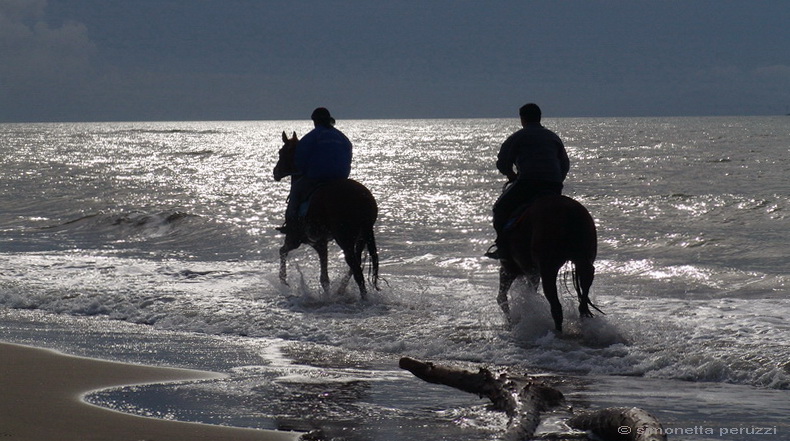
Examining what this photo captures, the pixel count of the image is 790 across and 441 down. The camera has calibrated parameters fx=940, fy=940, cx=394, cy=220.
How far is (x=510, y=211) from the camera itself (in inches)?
373

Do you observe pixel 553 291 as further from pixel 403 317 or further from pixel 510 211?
pixel 403 317

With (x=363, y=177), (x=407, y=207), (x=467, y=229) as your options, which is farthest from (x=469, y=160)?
(x=467, y=229)

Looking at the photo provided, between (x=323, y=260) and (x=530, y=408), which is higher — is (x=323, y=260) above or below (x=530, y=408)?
above

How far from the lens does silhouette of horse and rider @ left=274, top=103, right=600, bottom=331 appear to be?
8.55m

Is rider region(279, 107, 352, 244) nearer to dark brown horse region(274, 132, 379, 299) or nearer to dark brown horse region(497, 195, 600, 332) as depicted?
dark brown horse region(274, 132, 379, 299)

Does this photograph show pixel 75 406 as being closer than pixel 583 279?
Yes

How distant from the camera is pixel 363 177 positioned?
46375 millimetres

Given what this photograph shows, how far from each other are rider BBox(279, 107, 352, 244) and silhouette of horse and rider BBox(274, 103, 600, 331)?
0.5 inches

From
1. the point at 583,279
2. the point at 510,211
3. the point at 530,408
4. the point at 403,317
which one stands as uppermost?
the point at 510,211

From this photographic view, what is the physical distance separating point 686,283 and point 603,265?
205 centimetres

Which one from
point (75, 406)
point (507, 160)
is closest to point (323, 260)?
point (507, 160)

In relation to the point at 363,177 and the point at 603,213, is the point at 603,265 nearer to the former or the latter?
the point at 603,213

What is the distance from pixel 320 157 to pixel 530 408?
6.21 meters

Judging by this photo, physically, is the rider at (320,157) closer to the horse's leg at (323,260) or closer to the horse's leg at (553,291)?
the horse's leg at (323,260)
